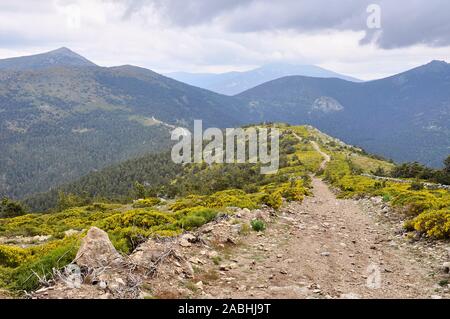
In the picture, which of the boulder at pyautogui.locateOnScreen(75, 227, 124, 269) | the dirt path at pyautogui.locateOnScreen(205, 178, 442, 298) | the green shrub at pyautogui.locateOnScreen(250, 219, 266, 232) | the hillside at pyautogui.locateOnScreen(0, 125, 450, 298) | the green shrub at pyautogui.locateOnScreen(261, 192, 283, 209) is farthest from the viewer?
the green shrub at pyautogui.locateOnScreen(261, 192, 283, 209)

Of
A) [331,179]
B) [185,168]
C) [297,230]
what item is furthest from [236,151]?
[297,230]

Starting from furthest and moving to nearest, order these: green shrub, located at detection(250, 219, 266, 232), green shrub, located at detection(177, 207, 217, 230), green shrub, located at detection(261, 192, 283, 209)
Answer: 1. green shrub, located at detection(261, 192, 283, 209)
2. green shrub, located at detection(250, 219, 266, 232)
3. green shrub, located at detection(177, 207, 217, 230)

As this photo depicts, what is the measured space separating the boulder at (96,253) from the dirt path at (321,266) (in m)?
2.69

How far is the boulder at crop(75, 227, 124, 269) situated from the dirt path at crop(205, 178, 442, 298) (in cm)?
269

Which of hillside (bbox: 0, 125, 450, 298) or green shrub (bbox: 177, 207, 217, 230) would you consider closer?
hillside (bbox: 0, 125, 450, 298)

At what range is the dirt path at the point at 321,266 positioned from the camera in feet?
34.6

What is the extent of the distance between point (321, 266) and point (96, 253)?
7.03 m

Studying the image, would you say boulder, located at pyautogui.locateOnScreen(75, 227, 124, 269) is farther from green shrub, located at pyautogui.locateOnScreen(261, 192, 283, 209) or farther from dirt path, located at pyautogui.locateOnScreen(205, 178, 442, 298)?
green shrub, located at pyautogui.locateOnScreen(261, 192, 283, 209)

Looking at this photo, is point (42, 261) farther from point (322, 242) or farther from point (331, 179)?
point (331, 179)

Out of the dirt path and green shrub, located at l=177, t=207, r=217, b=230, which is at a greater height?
green shrub, located at l=177, t=207, r=217, b=230

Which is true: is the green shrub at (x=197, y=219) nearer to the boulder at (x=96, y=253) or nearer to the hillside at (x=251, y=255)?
the hillside at (x=251, y=255)

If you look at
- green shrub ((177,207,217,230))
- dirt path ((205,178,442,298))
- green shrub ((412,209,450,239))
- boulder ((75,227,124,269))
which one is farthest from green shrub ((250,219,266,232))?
boulder ((75,227,124,269))

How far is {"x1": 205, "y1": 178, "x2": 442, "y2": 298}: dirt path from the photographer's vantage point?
1055 centimetres

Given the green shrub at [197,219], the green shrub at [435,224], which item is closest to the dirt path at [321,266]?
the green shrub at [435,224]
